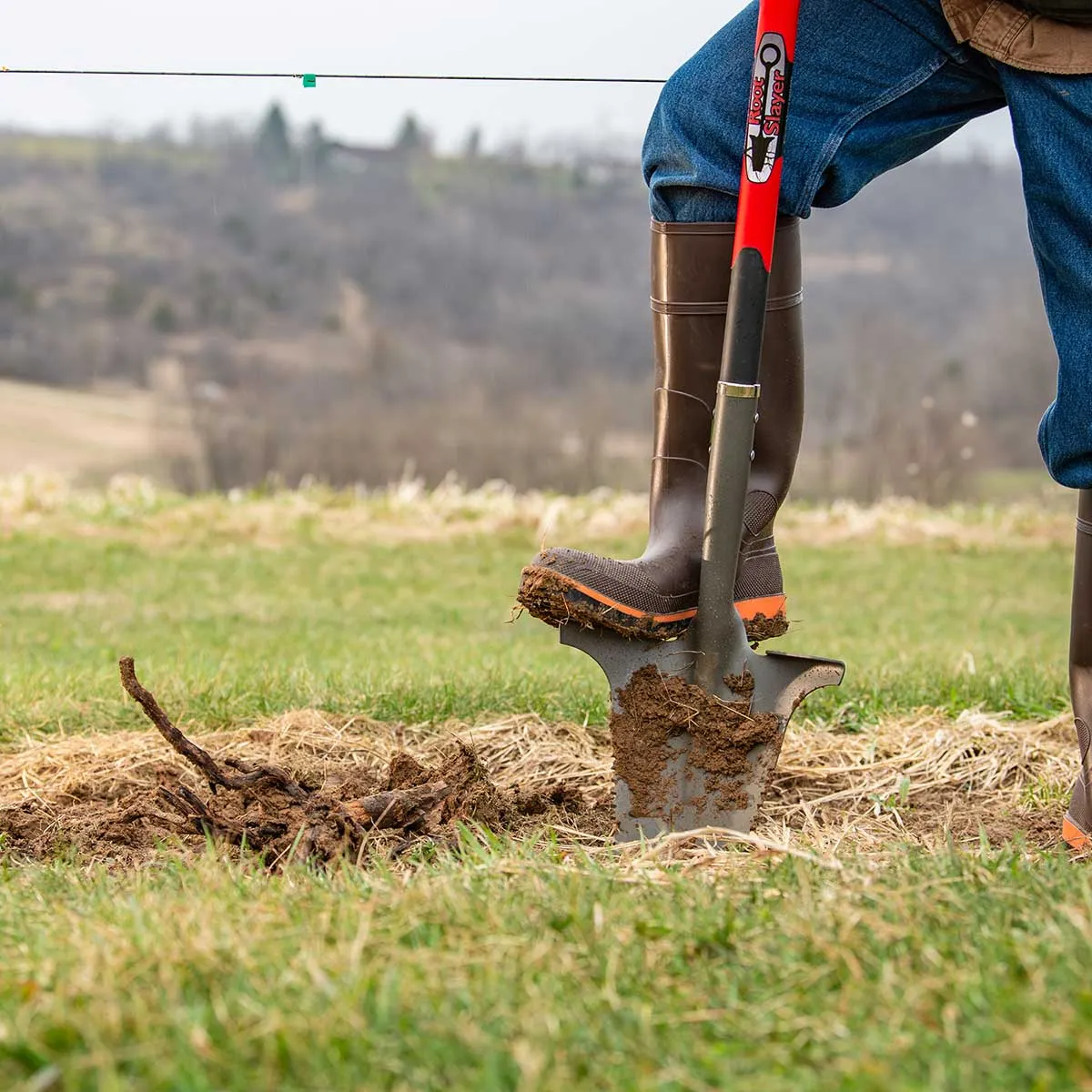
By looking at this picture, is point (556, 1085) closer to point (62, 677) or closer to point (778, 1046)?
point (778, 1046)

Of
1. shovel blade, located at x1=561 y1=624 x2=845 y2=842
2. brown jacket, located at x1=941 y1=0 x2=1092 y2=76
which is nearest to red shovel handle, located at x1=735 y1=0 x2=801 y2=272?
brown jacket, located at x1=941 y1=0 x2=1092 y2=76

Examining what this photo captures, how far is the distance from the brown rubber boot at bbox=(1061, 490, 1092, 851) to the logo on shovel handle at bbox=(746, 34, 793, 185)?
938mm

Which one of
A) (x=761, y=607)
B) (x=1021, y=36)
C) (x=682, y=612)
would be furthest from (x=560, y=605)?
(x=1021, y=36)

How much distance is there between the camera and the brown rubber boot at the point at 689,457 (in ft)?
8.16

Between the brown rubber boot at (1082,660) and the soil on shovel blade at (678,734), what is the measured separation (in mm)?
585

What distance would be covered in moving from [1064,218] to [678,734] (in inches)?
47.7

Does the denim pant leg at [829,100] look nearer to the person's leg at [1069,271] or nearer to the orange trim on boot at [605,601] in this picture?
the person's leg at [1069,271]

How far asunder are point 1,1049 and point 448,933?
54 centimetres

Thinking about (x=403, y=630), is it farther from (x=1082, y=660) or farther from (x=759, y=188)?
(x=759, y=188)

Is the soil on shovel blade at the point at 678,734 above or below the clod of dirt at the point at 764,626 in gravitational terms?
below

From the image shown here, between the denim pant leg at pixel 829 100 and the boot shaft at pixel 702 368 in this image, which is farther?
the boot shaft at pixel 702 368

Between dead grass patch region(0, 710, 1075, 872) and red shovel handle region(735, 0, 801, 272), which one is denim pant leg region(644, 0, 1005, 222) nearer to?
red shovel handle region(735, 0, 801, 272)

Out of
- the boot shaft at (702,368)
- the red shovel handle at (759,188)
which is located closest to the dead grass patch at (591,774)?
the boot shaft at (702,368)

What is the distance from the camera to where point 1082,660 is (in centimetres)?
265
